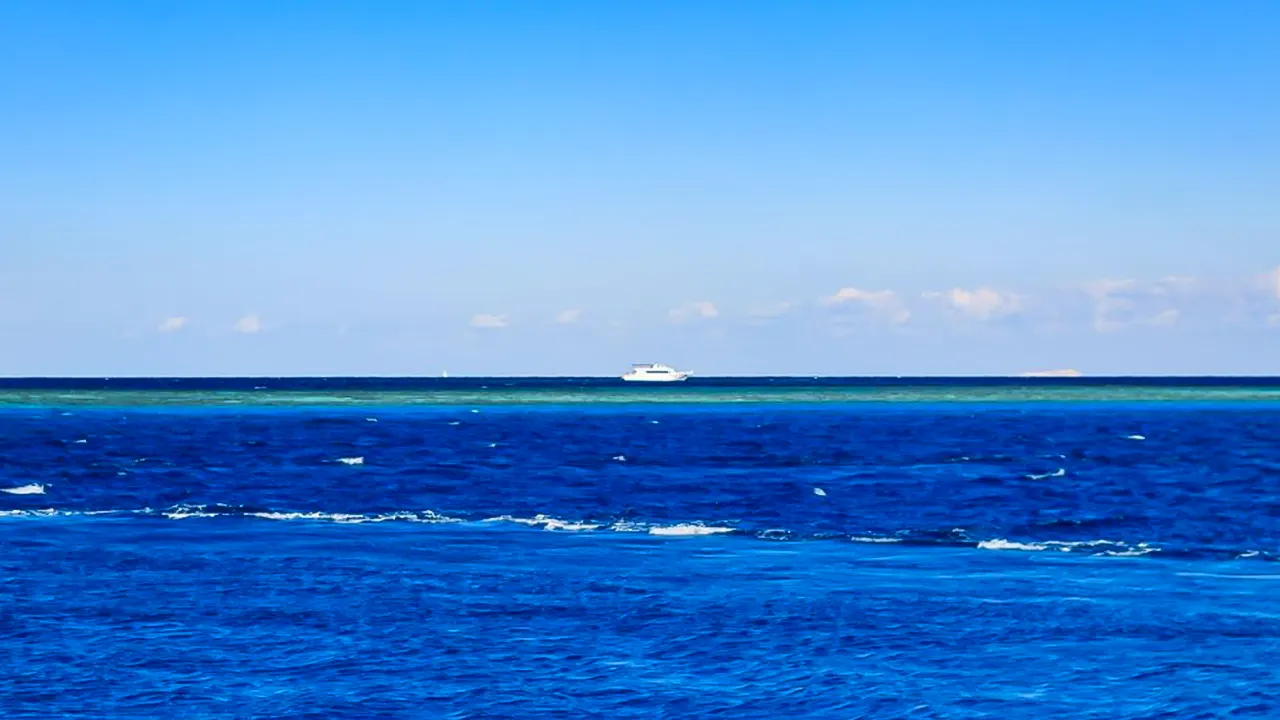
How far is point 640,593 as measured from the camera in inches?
1177

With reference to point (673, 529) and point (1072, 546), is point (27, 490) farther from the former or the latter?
point (1072, 546)

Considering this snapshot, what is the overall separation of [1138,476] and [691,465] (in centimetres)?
2195

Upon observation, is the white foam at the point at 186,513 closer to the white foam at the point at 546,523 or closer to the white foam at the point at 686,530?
the white foam at the point at 546,523

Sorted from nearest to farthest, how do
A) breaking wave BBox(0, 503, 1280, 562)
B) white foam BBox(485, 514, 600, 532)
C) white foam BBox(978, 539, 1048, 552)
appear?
breaking wave BBox(0, 503, 1280, 562), white foam BBox(978, 539, 1048, 552), white foam BBox(485, 514, 600, 532)

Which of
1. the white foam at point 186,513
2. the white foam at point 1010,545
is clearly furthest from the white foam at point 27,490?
→ the white foam at point 1010,545

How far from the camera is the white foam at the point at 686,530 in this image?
138 ft

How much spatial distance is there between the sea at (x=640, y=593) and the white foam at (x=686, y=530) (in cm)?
15

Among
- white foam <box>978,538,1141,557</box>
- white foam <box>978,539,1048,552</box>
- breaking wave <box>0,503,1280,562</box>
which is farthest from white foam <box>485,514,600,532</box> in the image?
white foam <box>978,538,1141,557</box>

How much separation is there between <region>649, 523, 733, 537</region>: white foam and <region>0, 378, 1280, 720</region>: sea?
0.15 meters

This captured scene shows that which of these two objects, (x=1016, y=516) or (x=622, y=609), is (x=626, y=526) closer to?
(x=1016, y=516)

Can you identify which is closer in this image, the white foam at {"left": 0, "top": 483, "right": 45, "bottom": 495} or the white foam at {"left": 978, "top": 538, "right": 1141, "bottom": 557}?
the white foam at {"left": 978, "top": 538, "right": 1141, "bottom": 557}

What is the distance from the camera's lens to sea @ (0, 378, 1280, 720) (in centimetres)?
2089

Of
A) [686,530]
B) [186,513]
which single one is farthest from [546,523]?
[186,513]

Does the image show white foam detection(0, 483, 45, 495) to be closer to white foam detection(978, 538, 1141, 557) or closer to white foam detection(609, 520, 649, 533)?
white foam detection(609, 520, 649, 533)
